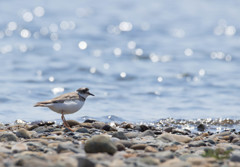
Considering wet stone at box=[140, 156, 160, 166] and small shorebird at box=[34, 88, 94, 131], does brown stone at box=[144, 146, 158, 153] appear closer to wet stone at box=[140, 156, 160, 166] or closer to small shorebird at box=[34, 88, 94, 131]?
wet stone at box=[140, 156, 160, 166]

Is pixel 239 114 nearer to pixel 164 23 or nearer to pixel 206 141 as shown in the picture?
pixel 206 141

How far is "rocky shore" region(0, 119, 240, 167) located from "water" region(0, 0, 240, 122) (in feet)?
10.4

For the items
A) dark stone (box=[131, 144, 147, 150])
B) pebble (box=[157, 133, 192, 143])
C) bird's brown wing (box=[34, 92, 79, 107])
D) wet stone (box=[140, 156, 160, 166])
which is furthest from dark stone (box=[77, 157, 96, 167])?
bird's brown wing (box=[34, 92, 79, 107])

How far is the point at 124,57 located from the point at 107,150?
42.8 feet

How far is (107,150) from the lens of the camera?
5891 mm

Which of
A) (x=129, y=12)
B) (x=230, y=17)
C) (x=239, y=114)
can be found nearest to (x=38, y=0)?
(x=129, y=12)

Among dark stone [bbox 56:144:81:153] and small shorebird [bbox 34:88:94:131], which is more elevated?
small shorebird [bbox 34:88:94:131]

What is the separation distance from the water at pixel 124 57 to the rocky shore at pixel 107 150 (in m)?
3.16

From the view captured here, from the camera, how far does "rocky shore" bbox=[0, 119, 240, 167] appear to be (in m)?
5.06

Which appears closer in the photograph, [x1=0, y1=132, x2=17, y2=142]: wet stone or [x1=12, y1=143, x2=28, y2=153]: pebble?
[x1=12, y1=143, x2=28, y2=153]: pebble

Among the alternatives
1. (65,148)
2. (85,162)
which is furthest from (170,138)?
(85,162)

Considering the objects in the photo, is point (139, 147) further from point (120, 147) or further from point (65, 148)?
point (65, 148)

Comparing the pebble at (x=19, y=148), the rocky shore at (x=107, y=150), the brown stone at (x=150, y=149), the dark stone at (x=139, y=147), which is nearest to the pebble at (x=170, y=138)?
the rocky shore at (x=107, y=150)

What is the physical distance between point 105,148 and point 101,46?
14467 millimetres
